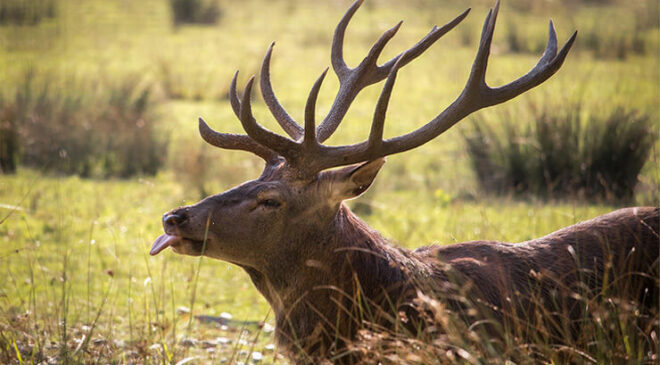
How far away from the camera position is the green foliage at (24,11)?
19.6 meters

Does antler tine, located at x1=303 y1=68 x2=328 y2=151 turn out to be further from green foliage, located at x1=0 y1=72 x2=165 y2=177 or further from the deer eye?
green foliage, located at x1=0 y1=72 x2=165 y2=177

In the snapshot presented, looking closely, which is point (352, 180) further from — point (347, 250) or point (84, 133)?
point (84, 133)

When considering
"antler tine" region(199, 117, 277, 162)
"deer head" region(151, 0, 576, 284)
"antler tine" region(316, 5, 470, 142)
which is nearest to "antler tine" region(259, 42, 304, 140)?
"antler tine" region(316, 5, 470, 142)

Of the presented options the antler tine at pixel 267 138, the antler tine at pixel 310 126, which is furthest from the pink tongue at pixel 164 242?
the antler tine at pixel 310 126

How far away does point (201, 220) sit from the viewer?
405 centimetres

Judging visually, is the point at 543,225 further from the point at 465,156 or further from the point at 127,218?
the point at 127,218

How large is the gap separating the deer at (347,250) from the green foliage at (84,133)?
6027 millimetres

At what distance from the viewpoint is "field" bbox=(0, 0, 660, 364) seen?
5375mm

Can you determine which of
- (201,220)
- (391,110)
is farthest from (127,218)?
(391,110)

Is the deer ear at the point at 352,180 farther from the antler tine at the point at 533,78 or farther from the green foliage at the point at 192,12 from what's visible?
the green foliage at the point at 192,12

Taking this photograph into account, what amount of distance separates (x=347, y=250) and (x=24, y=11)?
17882 mm

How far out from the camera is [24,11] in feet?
65.3

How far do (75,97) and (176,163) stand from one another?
243cm

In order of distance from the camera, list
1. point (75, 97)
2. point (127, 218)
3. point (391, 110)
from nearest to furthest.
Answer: point (127, 218)
point (75, 97)
point (391, 110)
